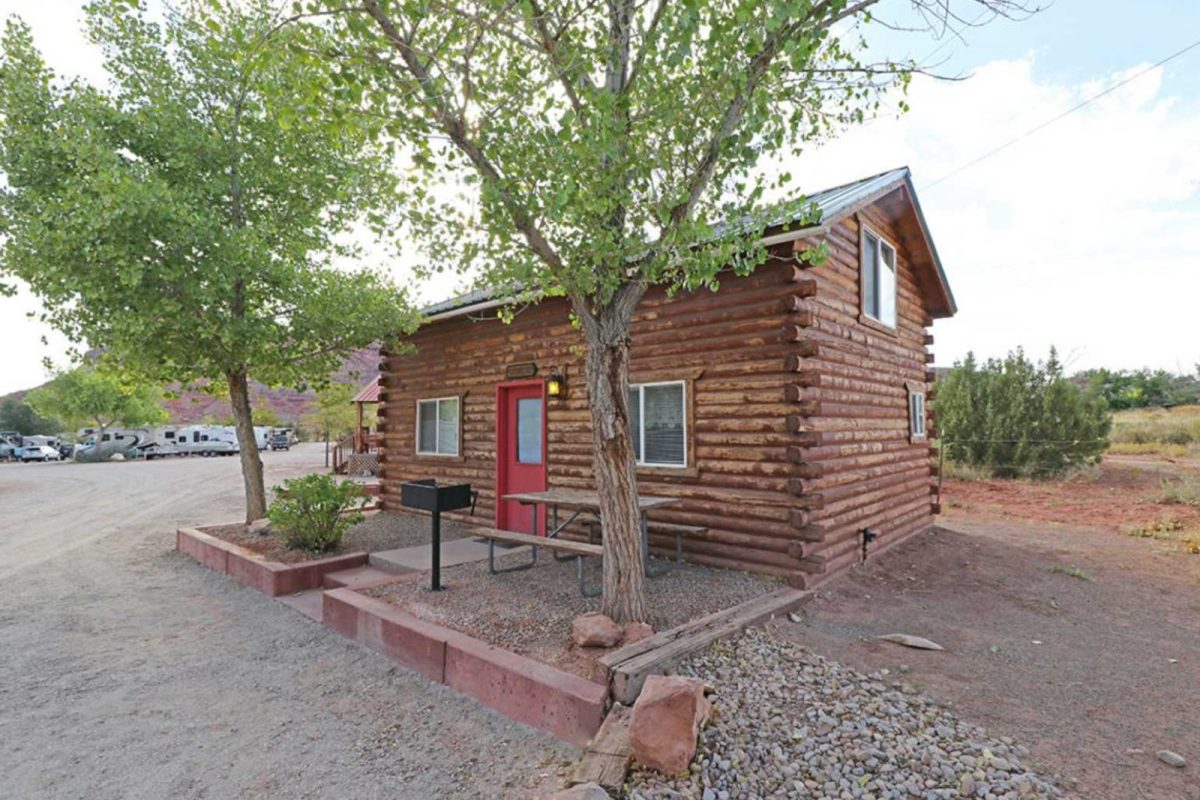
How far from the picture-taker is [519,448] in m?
8.36

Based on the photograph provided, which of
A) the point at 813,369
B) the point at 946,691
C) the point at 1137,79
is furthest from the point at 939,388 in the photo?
the point at 946,691

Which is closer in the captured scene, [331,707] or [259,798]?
[259,798]

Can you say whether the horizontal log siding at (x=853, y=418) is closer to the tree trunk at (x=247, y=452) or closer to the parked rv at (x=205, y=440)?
the tree trunk at (x=247, y=452)

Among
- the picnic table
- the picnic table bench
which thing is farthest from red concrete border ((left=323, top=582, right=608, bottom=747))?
the picnic table

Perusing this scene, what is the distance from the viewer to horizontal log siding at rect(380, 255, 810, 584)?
5711 millimetres

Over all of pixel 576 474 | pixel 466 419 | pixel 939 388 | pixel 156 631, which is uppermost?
pixel 939 388

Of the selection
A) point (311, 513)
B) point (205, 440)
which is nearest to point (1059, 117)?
point (311, 513)

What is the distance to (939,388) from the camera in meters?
17.2

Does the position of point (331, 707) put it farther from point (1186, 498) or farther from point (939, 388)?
point (939, 388)

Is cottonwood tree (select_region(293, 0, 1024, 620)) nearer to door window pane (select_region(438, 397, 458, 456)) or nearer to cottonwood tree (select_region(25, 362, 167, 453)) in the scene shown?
door window pane (select_region(438, 397, 458, 456))

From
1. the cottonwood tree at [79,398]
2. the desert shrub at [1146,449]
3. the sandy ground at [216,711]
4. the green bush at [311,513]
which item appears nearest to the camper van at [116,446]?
the cottonwood tree at [79,398]

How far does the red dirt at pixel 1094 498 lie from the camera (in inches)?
399

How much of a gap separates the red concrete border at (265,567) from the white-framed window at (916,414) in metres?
7.82

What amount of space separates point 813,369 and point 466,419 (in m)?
5.35
